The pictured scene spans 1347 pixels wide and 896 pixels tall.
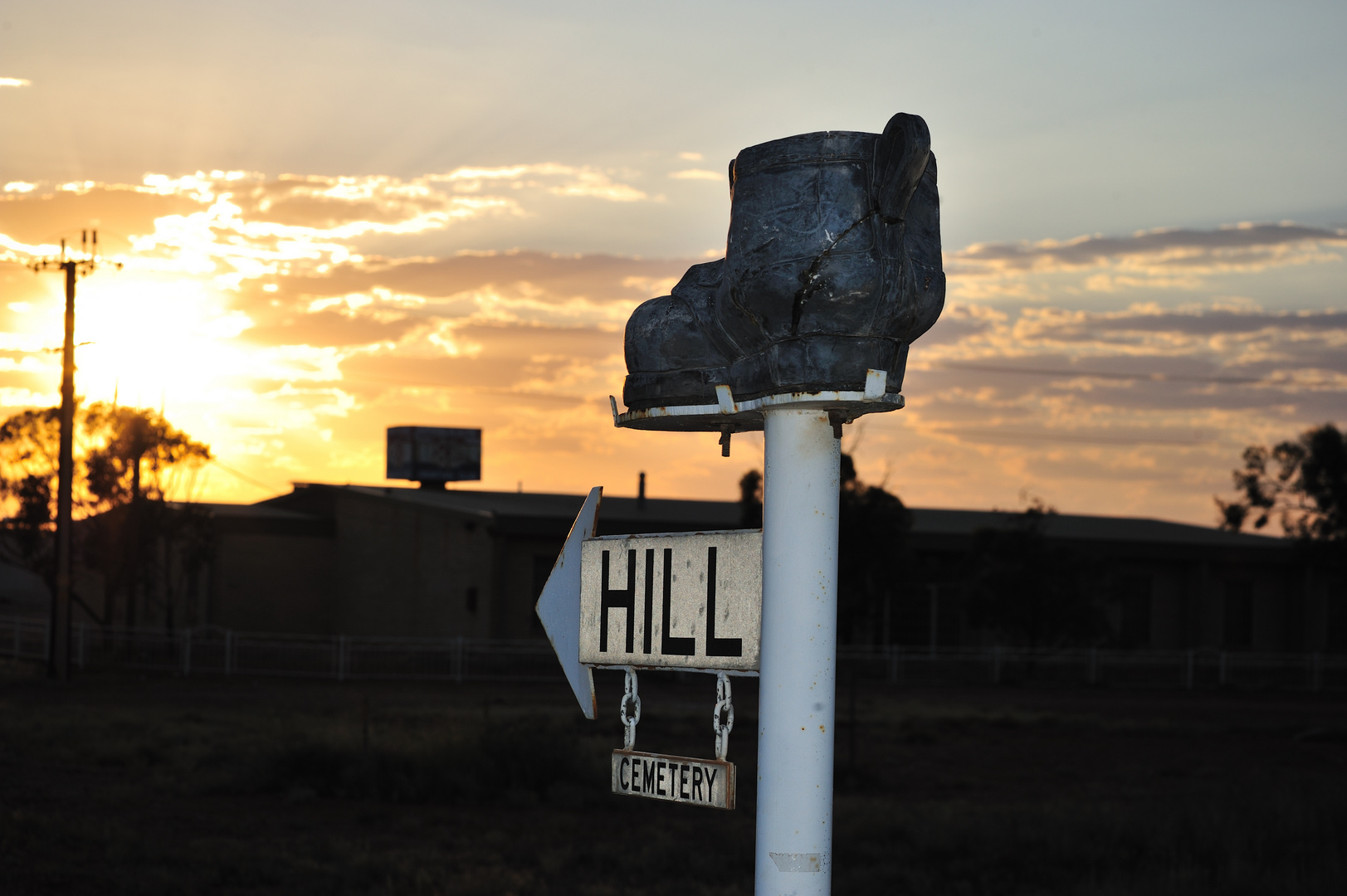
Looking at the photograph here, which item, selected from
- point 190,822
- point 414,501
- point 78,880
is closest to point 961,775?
point 190,822

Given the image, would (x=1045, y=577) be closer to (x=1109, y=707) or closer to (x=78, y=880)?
(x=1109, y=707)

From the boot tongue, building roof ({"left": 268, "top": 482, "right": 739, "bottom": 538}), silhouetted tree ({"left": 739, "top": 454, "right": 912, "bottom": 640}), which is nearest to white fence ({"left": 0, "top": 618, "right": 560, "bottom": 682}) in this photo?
building roof ({"left": 268, "top": 482, "right": 739, "bottom": 538})

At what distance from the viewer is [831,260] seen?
2.83 m

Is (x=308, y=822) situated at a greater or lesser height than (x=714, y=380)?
lesser

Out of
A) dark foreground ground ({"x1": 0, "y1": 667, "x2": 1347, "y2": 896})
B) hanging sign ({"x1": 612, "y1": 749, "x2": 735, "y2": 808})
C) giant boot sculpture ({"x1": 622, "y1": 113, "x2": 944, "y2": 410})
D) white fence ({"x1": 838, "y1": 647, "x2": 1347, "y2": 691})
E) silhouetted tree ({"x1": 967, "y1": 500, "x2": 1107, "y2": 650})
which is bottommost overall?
white fence ({"x1": 838, "y1": 647, "x2": 1347, "y2": 691})

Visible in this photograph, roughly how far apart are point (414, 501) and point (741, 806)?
2577cm

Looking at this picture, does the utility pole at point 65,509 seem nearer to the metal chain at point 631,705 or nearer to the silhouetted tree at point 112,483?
the silhouetted tree at point 112,483

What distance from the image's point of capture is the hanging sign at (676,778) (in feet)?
9.78

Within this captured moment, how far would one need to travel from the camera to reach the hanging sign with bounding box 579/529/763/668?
9.91ft

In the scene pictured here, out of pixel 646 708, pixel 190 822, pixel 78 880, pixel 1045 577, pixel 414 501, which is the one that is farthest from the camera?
pixel 414 501

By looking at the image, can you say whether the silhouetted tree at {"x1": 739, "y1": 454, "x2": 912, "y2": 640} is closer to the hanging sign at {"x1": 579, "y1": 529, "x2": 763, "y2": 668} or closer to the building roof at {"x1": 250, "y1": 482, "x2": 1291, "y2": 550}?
the building roof at {"x1": 250, "y1": 482, "x2": 1291, "y2": 550}

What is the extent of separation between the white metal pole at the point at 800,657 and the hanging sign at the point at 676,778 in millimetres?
129

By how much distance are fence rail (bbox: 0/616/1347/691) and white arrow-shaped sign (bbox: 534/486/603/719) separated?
91.7 feet

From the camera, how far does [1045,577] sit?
36.5m
